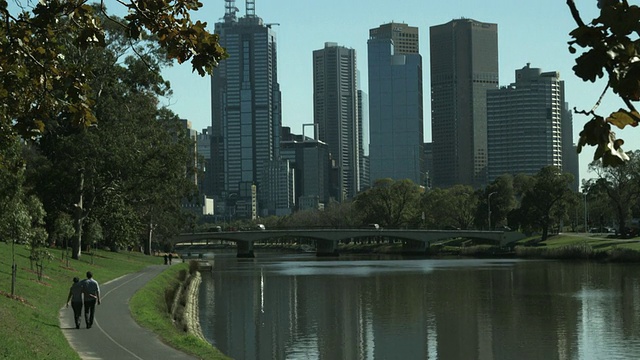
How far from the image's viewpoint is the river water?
34.8 meters

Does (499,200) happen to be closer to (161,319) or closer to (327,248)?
(327,248)

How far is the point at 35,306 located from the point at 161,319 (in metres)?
5.14

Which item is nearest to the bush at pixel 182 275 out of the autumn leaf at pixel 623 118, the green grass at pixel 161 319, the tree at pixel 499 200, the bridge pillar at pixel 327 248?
the green grass at pixel 161 319

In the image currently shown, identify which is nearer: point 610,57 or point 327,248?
point 610,57

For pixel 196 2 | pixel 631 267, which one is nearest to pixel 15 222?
pixel 196 2

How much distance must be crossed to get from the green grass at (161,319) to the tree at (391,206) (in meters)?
117

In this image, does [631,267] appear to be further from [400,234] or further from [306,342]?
[400,234]

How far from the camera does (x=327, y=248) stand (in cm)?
15650

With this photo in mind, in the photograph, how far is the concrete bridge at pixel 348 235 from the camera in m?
139

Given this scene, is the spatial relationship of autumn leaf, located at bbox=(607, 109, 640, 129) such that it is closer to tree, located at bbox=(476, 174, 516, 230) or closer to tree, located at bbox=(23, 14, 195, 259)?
tree, located at bbox=(23, 14, 195, 259)

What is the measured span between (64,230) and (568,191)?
84.8 meters

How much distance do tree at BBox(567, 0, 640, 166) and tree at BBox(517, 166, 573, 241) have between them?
121379mm

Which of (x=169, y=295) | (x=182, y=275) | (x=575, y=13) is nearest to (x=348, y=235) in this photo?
(x=182, y=275)

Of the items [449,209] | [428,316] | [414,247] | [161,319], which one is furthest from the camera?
[449,209]
